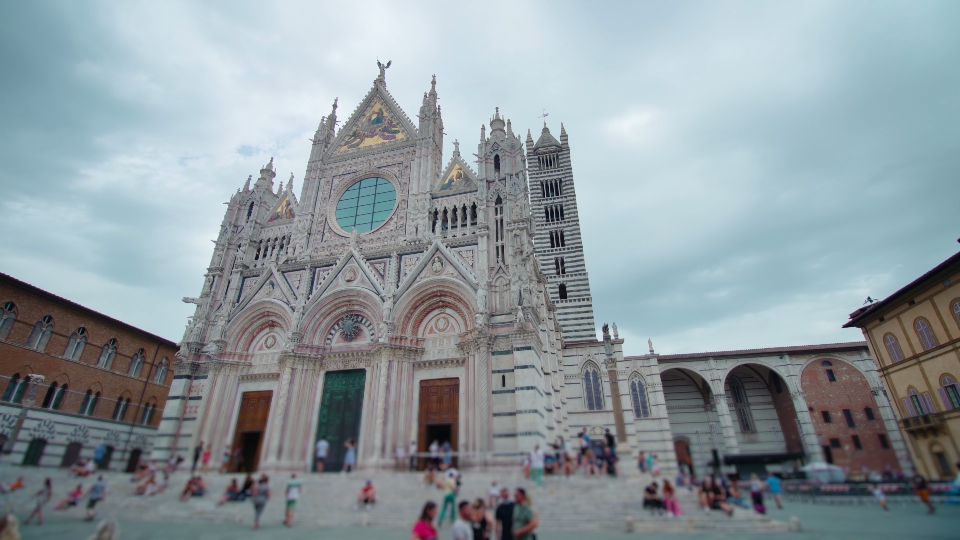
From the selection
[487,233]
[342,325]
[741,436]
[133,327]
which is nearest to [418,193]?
[487,233]

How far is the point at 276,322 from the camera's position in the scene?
73.9ft

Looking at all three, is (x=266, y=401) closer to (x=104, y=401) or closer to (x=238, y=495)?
(x=238, y=495)

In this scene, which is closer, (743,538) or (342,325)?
(743,538)

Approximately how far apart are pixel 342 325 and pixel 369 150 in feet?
35.7

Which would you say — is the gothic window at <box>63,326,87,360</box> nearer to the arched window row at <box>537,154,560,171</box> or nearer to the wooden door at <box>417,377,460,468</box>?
the wooden door at <box>417,377,460,468</box>

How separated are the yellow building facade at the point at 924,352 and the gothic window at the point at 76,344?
36.7 meters

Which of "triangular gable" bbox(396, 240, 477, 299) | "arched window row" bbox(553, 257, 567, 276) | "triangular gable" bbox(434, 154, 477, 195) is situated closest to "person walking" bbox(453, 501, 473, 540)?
"triangular gable" bbox(396, 240, 477, 299)

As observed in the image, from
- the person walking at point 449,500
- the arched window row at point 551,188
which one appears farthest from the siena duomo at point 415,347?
the arched window row at point 551,188

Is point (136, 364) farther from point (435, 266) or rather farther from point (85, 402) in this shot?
point (435, 266)

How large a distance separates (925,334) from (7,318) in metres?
39.6

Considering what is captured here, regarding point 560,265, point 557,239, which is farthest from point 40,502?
point 557,239

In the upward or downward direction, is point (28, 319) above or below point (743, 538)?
above

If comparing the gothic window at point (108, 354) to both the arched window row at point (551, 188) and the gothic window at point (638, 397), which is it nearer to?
the gothic window at point (638, 397)

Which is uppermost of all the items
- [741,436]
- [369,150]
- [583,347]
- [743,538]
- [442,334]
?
[369,150]
